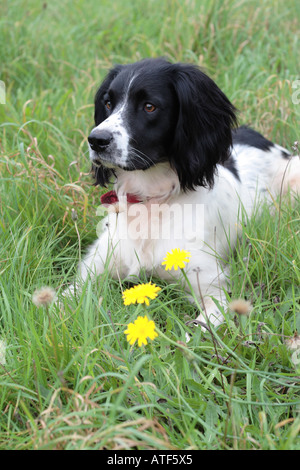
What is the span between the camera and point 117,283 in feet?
8.85

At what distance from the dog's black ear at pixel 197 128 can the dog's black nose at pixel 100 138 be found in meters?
0.37

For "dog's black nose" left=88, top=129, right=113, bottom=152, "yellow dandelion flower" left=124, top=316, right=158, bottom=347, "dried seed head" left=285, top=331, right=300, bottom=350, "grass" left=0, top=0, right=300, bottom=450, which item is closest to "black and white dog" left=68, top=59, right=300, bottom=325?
"dog's black nose" left=88, top=129, right=113, bottom=152

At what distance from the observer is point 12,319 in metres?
2.24

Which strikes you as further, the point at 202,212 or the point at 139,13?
the point at 139,13

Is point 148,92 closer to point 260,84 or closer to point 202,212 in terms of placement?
point 202,212

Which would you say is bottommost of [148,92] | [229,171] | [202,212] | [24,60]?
[202,212]

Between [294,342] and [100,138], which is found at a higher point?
[100,138]

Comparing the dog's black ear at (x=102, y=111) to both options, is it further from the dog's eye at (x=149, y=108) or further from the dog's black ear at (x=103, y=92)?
the dog's eye at (x=149, y=108)

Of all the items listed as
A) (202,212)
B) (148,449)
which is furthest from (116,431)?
(202,212)

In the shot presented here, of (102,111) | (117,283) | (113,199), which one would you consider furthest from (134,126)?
(117,283)

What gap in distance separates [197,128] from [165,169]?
25 cm

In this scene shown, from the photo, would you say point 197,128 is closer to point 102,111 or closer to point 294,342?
point 102,111

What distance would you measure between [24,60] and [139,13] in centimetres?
135

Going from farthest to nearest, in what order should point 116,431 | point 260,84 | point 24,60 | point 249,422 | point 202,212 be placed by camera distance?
point 24,60
point 260,84
point 202,212
point 249,422
point 116,431
